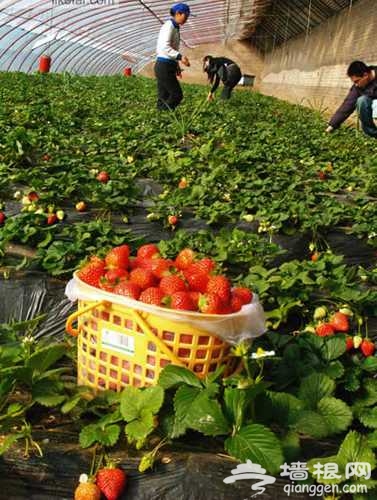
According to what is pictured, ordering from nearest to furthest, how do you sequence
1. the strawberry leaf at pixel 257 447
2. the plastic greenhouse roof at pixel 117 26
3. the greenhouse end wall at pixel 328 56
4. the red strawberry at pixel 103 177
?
the strawberry leaf at pixel 257 447
the red strawberry at pixel 103 177
the greenhouse end wall at pixel 328 56
the plastic greenhouse roof at pixel 117 26

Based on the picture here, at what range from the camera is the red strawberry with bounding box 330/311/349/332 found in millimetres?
2404

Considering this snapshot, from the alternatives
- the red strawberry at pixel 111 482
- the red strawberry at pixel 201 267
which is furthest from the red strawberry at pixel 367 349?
the red strawberry at pixel 111 482

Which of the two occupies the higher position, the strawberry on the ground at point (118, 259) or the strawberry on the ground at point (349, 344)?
the strawberry on the ground at point (118, 259)

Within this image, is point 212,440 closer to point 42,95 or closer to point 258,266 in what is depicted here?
point 258,266

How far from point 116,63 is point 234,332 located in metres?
31.1

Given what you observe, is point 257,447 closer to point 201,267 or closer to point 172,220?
point 201,267

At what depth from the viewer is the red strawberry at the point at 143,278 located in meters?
1.80

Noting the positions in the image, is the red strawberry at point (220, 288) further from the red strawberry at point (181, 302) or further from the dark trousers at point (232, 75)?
the dark trousers at point (232, 75)

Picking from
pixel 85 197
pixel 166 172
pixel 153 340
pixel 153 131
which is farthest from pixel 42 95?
pixel 153 340

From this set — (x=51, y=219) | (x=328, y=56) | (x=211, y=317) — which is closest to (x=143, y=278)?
(x=211, y=317)

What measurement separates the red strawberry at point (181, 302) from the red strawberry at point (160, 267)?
0.16 metres

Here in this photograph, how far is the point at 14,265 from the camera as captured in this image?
2.83 meters

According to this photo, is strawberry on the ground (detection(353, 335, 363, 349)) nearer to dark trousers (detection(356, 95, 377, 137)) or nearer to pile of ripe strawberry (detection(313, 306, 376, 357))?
pile of ripe strawberry (detection(313, 306, 376, 357))

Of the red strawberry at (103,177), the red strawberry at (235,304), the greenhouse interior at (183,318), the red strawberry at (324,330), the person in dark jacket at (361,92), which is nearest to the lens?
the greenhouse interior at (183,318)
